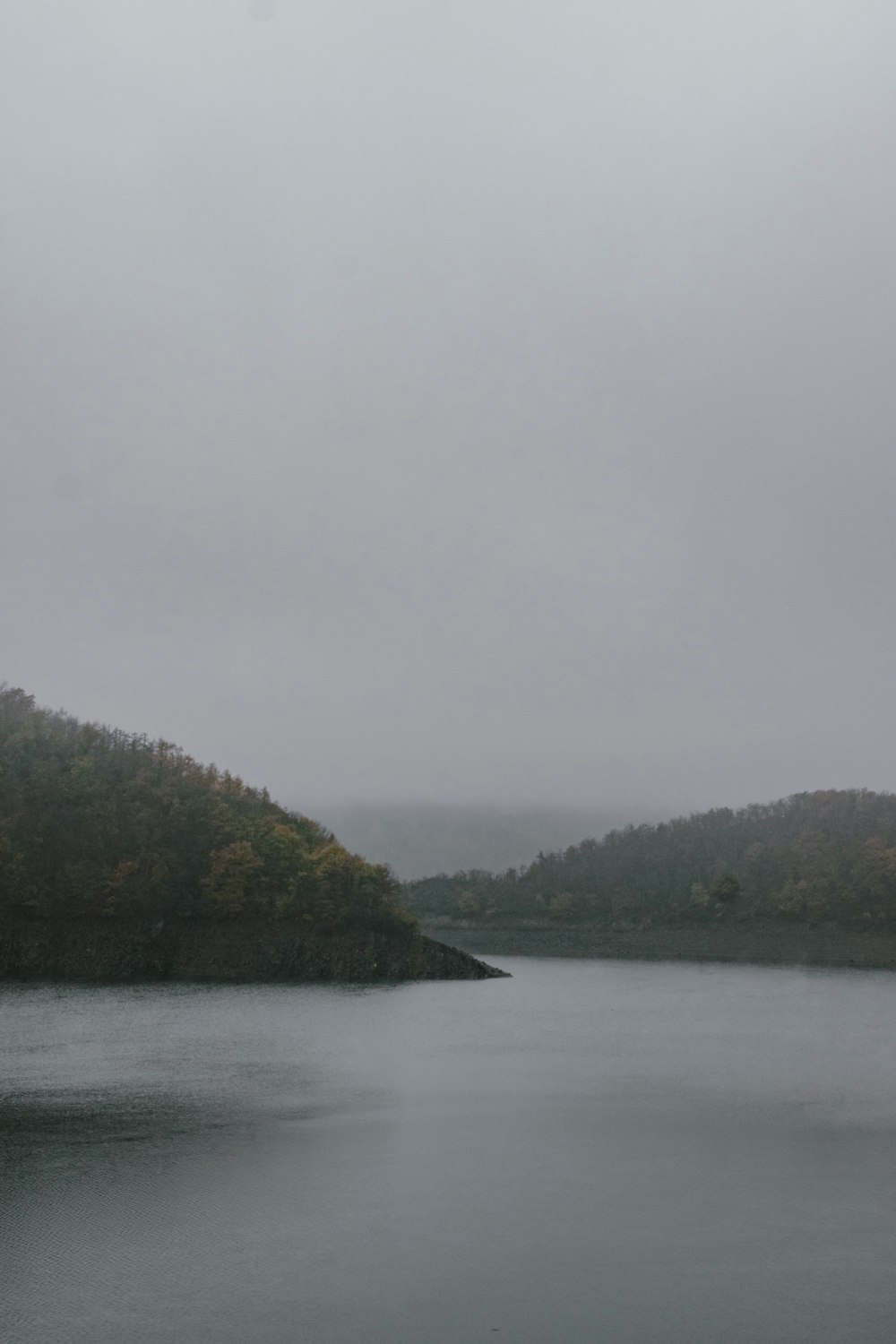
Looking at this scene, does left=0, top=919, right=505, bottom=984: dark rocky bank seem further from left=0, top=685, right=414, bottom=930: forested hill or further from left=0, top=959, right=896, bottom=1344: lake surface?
left=0, top=959, right=896, bottom=1344: lake surface

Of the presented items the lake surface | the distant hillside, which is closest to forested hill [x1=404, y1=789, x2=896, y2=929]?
the distant hillside

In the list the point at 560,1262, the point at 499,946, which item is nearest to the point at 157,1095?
the point at 560,1262

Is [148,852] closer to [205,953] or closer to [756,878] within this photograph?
[205,953]

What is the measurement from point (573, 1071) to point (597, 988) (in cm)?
5357

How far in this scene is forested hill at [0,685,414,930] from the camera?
91875 millimetres

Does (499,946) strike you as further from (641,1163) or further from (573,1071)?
(641,1163)

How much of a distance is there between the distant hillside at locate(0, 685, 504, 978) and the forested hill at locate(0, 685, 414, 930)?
0.14 m

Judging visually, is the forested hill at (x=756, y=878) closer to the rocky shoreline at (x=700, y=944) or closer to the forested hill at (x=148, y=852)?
the rocky shoreline at (x=700, y=944)

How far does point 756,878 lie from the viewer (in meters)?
172

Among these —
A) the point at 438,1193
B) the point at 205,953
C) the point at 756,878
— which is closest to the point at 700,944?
the point at 756,878

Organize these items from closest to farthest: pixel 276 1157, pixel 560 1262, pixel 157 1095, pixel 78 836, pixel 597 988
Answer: pixel 560 1262, pixel 276 1157, pixel 157 1095, pixel 597 988, pixel 78 836

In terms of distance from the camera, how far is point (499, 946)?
179 m

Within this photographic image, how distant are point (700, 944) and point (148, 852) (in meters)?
92.7

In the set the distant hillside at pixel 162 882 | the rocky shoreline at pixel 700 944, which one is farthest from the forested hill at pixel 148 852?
the rocky shoreline at pixel 700 944
